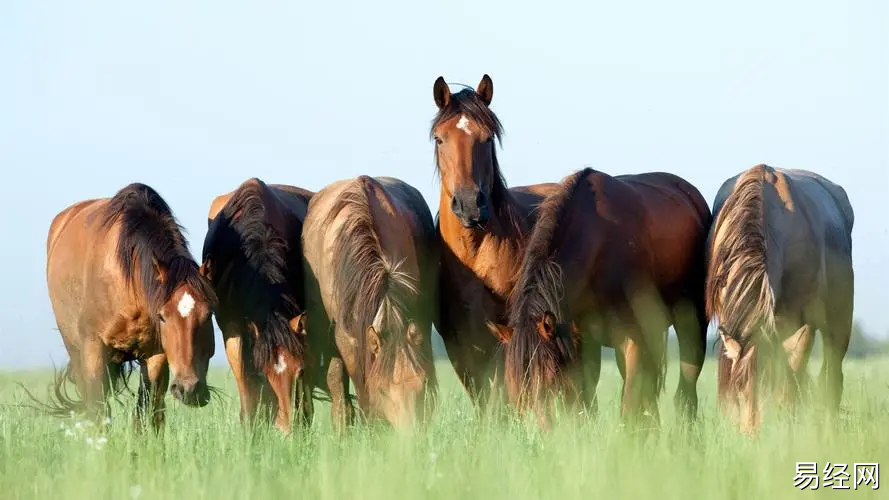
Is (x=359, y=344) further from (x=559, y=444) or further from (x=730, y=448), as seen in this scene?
(x=730, y=448)

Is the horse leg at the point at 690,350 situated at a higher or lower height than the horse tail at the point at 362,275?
lower

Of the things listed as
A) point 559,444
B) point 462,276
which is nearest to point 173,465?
point 559,444

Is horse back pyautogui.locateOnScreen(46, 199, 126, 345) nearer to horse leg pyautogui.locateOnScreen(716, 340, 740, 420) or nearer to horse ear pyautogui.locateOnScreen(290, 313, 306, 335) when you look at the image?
horse ear pyautogui.locateOnScreen(290, 313, 306, 335)

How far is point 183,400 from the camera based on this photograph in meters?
7.66

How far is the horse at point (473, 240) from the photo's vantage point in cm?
837

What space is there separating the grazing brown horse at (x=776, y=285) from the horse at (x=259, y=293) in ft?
9.72

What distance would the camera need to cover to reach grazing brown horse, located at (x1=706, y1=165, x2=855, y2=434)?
282 inches

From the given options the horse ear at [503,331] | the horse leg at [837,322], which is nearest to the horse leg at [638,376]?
the horse ear at [503,331]

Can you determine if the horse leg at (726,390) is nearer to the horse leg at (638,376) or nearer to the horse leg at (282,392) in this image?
the horse leg at (638,376)

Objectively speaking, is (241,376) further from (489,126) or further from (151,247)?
(489,126)

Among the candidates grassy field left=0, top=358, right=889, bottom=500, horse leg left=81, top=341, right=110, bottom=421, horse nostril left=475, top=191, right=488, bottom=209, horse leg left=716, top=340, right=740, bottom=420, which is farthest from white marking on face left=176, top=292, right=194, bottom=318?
horse leg left=716, top=340, right=740, bottom=420

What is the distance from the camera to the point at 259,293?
8.57 meters

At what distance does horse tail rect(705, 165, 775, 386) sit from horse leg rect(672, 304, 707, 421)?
1321 mm

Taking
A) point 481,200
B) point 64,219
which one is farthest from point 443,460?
point 64,219
